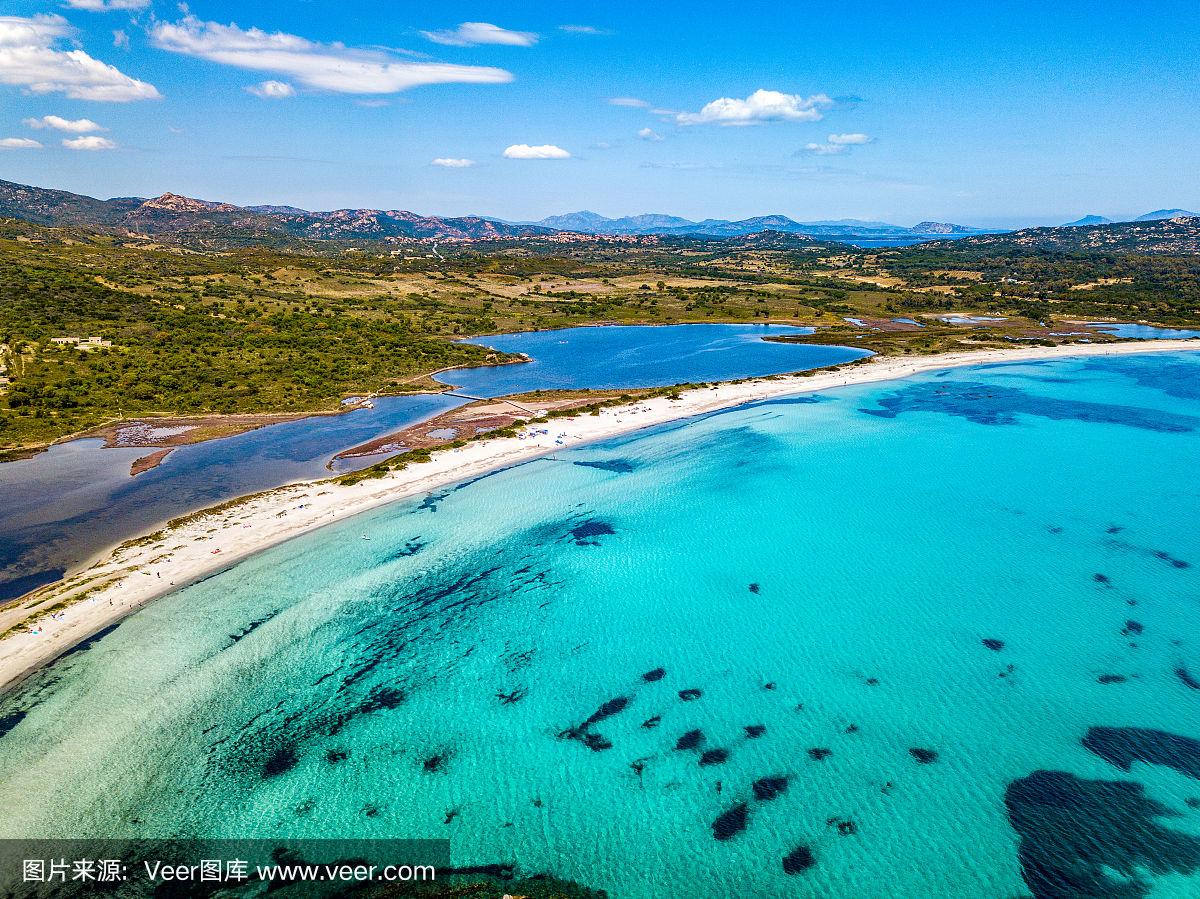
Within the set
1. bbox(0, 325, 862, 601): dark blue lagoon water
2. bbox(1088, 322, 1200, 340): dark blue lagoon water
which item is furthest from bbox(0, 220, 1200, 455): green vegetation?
bbox(0, 325, 862, 601): dark blue lagoon water

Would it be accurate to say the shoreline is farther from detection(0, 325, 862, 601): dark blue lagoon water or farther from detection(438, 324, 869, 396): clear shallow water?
detection(438, 324, 869, 396): clear shallow water

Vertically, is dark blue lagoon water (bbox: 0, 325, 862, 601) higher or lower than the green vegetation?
lower

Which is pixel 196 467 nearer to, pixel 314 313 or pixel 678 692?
pixel 678 692

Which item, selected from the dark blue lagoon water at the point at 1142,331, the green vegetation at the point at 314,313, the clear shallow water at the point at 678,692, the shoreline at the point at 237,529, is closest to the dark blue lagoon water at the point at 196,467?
the shoreline at the point at 237,529

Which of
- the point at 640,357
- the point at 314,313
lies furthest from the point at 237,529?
the point at 314,313

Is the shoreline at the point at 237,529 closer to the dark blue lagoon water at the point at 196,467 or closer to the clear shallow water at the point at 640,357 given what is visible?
the dark blue lagoon water at the point at 196,467
